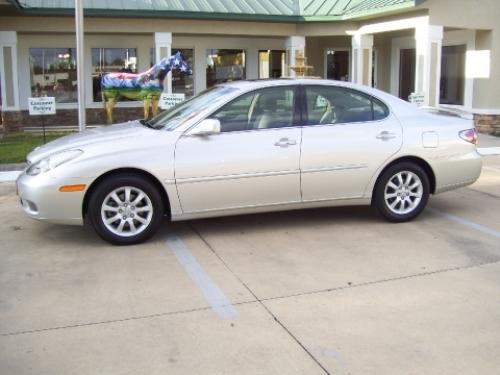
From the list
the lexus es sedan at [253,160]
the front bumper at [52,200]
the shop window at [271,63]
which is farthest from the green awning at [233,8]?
the front bumper at [52,200]

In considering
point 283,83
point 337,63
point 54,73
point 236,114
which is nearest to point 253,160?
point 236,114

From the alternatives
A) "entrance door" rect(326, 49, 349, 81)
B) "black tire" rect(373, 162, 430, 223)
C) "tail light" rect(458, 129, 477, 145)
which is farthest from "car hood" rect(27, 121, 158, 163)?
"entrance door" rect(326, 49, 349, 81)

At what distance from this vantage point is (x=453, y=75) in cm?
1675

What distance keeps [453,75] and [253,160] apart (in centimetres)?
1238

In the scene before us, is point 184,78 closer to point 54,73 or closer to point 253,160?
point 54,73

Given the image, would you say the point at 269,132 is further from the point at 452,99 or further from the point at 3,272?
the point at 452,99

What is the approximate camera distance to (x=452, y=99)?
669 inches

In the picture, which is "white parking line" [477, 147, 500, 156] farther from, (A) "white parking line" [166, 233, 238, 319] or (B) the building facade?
(A) "white parking line" [166, 233, 238, 319]

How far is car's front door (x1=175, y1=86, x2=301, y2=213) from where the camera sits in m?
5.97

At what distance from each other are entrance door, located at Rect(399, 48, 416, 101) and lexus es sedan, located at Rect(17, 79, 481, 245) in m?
11.8

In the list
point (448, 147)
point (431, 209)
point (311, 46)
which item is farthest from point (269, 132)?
point (311, 46)

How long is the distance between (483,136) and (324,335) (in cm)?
1262

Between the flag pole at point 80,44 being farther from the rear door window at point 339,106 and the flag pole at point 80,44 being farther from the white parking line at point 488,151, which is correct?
the white parking line at point 488,151

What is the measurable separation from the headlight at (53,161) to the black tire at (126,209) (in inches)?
15.3
